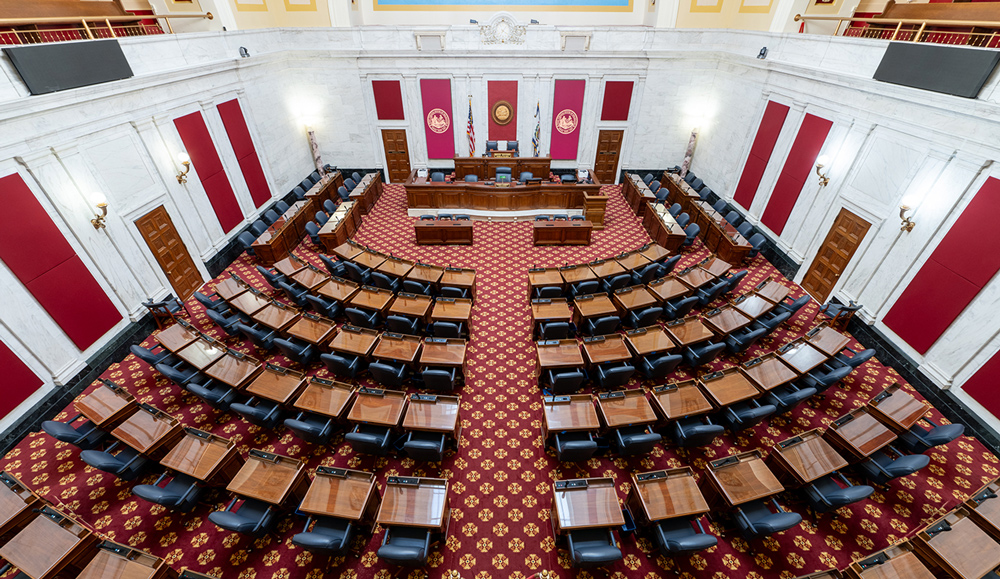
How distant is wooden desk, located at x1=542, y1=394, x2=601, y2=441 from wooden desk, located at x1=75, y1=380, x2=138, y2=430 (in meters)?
6.82

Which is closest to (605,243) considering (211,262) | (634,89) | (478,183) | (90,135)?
(478,183)

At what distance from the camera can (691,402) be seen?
6.41m

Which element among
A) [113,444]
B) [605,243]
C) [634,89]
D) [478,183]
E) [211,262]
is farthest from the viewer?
[634,89]

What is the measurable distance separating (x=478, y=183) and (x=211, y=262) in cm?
879

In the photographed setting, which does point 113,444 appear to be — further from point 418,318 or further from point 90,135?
point 90,135

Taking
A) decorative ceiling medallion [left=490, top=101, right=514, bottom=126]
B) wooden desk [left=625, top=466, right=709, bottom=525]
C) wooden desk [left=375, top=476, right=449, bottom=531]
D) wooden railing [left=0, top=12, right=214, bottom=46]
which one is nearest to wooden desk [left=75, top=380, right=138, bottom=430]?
wooden desk [left=375, top=476, right=449, bottom=531]

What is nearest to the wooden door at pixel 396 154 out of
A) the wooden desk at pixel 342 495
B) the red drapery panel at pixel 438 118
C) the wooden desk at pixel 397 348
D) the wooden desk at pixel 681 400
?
the red drapery panel at pixel 438 118

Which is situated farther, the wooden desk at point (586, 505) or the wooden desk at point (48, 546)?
the wooden desk at point (586, 505)

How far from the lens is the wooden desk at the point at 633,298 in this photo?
28.6 ft

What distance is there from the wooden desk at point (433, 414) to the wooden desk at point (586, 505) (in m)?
1.87

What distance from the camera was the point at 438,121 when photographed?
16.3 m

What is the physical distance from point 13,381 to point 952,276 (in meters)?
17.0

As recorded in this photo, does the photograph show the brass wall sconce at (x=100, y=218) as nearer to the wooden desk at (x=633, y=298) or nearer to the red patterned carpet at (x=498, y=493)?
the red patterned carpet at (x=498, y=493)

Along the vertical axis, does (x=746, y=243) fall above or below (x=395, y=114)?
below
